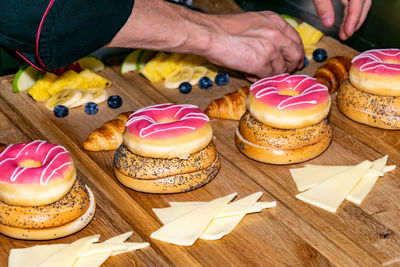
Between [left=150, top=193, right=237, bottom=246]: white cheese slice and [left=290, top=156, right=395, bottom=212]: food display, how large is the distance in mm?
500

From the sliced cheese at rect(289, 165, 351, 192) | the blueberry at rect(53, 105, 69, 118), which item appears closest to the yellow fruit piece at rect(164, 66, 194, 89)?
the blueberry at rect(53, 105, 69, 118)

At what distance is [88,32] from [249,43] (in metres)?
1.18

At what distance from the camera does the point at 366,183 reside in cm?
329

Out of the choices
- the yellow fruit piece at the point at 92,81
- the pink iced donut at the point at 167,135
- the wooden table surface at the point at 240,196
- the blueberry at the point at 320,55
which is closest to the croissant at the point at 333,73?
the blueberry at the point at 320,55

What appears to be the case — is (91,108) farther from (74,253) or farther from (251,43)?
(74,253)

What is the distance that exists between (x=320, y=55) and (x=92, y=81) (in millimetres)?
1729

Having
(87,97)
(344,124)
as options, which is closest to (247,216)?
(344,124)

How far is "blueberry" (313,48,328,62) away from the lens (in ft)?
15.0

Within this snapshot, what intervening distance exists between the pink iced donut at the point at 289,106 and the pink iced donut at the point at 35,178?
Answer: 3.80 ft

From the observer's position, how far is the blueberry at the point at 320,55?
4566mm

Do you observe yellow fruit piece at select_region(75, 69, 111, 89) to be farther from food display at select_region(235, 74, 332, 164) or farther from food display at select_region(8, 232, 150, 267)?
food display at select_region(8, 232, 150, 267)

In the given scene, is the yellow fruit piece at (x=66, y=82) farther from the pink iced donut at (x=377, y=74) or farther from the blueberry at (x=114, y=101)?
the pink iced donut at (x=377, y=74)

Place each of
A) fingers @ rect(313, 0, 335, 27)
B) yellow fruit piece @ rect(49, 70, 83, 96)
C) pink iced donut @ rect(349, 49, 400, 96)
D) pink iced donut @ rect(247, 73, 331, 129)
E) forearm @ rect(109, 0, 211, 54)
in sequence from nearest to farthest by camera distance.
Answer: pink iced donut @ rect(247, 73, 331, 129) < forearm @ rect(109, 0, 211, 54) < pink iced donut @ rect(349, 49, 400, 96) < yellow fruit piece @ rect(49, 70, 83, 96) < fingers @ rect(313, 0, 335, 27)

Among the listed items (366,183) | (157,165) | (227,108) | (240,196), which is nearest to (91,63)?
(227,108)
